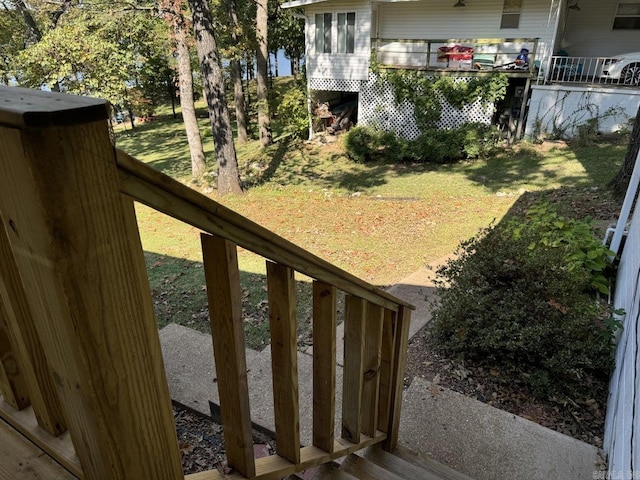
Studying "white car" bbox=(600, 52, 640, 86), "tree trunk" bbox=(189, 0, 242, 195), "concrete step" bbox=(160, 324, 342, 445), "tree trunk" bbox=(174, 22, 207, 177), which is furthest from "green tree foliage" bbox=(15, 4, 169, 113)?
"white car" bbox=(600, 52, 640, 86)

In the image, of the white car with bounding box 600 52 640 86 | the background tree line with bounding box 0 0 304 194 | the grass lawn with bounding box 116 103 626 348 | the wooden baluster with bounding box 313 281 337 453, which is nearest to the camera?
the wooden baluster with bounding box 313 281 337 453

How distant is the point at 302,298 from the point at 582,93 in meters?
10.9

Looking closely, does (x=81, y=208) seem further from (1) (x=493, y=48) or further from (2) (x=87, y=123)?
(1) (x=493, y=48)

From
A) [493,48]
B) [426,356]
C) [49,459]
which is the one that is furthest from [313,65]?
[49,459]

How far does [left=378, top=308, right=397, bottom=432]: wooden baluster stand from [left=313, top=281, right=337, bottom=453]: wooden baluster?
0.43 metres

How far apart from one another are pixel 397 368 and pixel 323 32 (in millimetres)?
13693

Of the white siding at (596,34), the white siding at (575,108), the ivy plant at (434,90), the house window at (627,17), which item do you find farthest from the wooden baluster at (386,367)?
the house window at (627,17)

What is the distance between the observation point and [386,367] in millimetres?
2002

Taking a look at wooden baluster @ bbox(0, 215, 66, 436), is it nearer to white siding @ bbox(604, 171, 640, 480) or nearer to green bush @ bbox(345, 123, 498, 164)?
white siding @ bbox(604, 171, 640, 480)

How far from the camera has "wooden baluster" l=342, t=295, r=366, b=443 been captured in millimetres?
1608

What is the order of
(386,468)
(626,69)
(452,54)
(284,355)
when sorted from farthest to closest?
1. (452,54)
2. (626,69)
3. (386,468)
4. (284,355)

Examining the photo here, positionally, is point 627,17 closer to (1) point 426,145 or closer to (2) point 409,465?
(1) point 426,145

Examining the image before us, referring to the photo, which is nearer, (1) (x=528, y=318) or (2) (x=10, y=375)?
(2) (x=10, y=375)

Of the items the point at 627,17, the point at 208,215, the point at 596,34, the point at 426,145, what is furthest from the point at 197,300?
the point at 627,17
